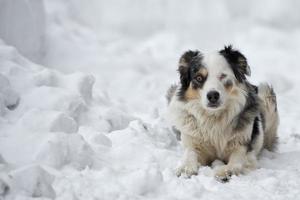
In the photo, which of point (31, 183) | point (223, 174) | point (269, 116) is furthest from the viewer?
point (269, 116)

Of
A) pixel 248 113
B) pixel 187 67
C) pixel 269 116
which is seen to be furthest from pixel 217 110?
pixel 269 116

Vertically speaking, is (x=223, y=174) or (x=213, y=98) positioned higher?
(x=213, y=98)

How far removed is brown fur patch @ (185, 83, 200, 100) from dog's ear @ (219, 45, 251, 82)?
55cm

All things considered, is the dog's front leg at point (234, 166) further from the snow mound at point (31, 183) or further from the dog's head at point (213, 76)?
the snow mound at point (31, 183)

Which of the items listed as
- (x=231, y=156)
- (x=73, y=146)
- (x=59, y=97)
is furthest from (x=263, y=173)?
(x=59, y=97)

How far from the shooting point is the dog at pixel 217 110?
17.1 feet

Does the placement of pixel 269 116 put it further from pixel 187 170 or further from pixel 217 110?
pixel 187 170

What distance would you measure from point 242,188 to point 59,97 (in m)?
3.10

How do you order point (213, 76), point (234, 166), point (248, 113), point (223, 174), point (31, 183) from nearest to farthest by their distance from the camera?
point (31, 183)
point (223, 174)
point (234, 166)
point (213, 76)
point (248, 113)

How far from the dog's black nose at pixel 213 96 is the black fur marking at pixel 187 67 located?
17.5 inches

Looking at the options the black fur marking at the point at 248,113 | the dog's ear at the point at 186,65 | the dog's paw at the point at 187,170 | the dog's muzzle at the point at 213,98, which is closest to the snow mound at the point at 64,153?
the dog's paw at the point at 187,170

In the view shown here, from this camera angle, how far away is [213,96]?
5.06 metres

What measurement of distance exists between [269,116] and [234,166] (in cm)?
244

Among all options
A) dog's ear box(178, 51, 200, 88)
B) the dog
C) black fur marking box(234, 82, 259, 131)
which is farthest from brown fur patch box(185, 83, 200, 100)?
black fur marking box(234, 82, 259, 131)
